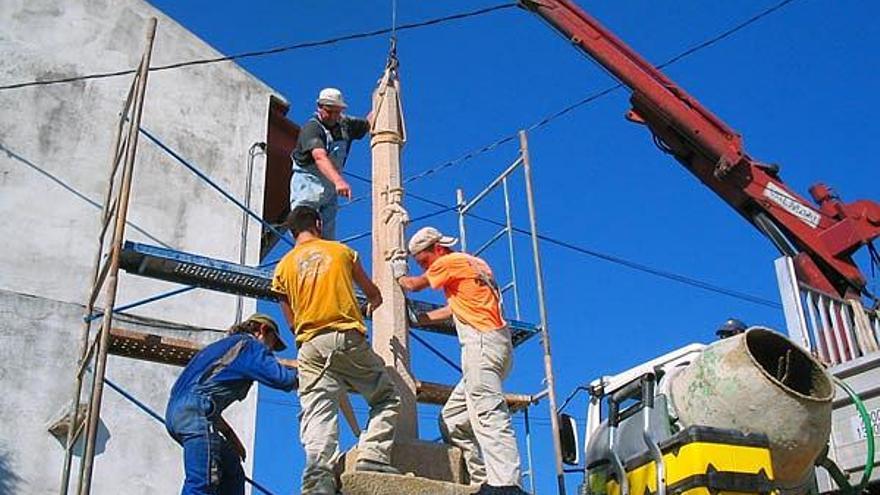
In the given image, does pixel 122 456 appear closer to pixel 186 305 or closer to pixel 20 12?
pixel 186 305

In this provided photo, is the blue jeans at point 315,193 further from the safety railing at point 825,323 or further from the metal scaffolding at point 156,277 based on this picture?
the safety railing at point 825,323

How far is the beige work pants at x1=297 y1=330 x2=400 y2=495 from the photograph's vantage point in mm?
5723

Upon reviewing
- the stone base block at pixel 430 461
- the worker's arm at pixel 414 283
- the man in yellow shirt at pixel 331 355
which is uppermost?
the worker's arm at pixel 414 283

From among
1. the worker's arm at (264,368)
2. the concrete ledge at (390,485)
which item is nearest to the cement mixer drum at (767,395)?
the concrete ledge at (390,485)

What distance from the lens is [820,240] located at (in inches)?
491

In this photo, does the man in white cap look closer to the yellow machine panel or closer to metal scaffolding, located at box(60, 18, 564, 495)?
metal scaffolding, located at box(60, 18, 564, 495)

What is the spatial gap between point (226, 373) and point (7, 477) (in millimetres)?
5101

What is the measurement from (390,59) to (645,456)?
4398 millimetres

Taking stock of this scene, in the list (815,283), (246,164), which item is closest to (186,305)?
(246,164)

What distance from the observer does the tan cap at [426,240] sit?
269 inches

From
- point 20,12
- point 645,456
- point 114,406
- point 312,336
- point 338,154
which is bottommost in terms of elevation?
point 645,456

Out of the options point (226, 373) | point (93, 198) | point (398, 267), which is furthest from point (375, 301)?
point (93, 198)

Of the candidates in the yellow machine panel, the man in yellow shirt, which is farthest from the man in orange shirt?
the yellow machine panel

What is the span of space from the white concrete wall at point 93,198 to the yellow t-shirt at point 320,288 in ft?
18.0
